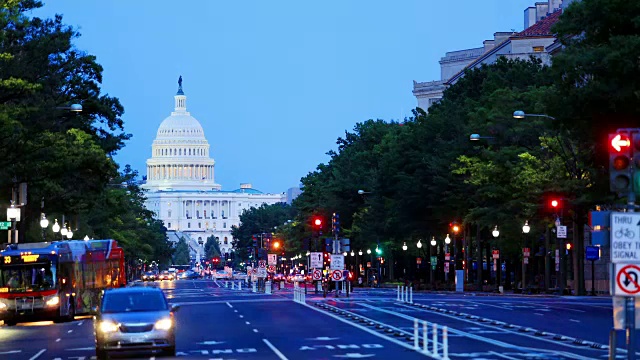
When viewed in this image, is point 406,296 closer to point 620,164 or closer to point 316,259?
point 316,259

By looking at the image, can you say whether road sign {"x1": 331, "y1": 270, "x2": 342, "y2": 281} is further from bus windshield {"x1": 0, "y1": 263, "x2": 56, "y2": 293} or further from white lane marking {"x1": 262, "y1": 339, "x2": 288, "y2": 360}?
white lane marking {"x1": 262, "y1": 339, "x2": 288, "y2": 360}

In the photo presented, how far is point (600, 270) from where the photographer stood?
98.9m

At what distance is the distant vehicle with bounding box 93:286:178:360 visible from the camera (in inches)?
1286

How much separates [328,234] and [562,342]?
115m

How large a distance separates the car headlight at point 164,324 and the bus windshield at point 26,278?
24.6 metres

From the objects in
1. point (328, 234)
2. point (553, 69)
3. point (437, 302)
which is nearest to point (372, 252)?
point (328, 234)

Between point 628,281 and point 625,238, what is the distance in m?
0.63

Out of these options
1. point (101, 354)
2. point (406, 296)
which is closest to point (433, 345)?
point (101, 354)

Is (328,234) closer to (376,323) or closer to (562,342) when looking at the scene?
(376,323)

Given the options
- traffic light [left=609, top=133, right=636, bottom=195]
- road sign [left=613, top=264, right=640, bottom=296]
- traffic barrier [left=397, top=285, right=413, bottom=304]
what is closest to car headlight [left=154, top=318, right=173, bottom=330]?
traffic light [left=609, top=133, right=636, bottom=195]

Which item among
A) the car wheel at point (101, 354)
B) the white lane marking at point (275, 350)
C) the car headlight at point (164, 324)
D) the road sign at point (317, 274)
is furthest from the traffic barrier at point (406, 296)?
the car wheel at point (101, 354)

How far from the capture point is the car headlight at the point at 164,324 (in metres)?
33.1

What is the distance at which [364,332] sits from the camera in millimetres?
43188

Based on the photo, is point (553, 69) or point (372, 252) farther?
point (372, 252)
